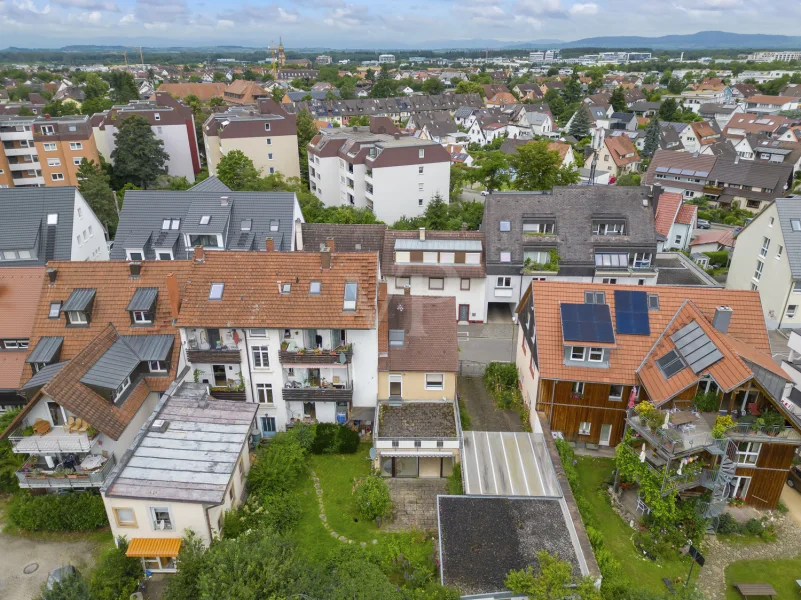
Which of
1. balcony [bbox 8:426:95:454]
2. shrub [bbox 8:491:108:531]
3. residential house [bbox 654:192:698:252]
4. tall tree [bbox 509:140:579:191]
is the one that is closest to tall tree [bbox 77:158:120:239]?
balcony [bbox 8:426:95:454]

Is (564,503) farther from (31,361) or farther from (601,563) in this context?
(31,361)

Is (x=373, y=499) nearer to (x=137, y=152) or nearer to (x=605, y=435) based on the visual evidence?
(x=605, y=435)

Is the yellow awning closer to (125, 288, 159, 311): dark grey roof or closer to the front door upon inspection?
(125, 288, 159, 311): dark grey roof

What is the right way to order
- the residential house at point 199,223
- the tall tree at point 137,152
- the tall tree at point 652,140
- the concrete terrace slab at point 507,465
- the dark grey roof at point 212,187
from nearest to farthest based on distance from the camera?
the concrete terrace slab at point 507,465 → the residential house at point 199,223 → the dark grey roof at point 212,187 → the tall tree at point 137,152 → the tall tree at point 652,140

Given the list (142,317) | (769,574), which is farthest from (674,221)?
(142,317)

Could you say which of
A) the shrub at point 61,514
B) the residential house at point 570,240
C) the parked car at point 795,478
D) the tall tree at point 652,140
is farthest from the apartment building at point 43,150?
the tall tree at point 652,140

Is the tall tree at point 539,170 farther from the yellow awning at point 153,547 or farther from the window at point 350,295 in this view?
the yellow awning at point 153,547

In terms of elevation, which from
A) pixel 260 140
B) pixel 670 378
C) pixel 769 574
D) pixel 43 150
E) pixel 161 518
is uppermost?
pixel 260 140
